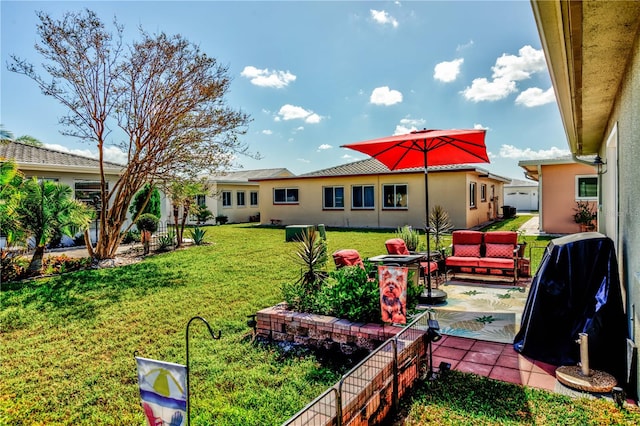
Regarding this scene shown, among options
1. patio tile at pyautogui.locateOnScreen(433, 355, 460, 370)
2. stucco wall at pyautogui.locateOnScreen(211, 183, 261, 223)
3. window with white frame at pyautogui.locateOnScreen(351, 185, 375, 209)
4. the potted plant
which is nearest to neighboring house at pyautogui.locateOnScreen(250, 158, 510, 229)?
window with white frame at pyautogui.locateOnScreen(351, 185, 375, 209)

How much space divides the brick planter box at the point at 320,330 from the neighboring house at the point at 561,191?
528 inches

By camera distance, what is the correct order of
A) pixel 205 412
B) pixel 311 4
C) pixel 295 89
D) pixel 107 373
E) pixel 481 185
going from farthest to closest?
pixel 481 185
pixel 295 89
pixel 311 4
pixel 107 373
pixel 205 412

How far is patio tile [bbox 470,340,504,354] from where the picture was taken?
424 centimetres

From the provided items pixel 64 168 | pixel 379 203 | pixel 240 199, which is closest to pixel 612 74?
pixel 64 168

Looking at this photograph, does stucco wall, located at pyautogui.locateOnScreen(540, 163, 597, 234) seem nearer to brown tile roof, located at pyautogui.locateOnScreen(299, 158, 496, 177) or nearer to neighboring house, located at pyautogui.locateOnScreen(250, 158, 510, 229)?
neighboring house, located at pyautogui.locateOnScreen(250, 158, 510, 229)

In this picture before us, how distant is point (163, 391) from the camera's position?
2053 mm

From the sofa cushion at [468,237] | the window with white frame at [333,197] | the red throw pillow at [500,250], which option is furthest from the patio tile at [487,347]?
the window with white frame at [333,197]

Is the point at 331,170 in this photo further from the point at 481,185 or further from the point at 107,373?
the point at 107,373

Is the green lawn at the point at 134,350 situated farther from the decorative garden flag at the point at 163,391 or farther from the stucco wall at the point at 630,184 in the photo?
the stucco wall at the point at 630,184

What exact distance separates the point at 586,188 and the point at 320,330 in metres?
14.6

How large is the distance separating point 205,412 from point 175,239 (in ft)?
40.3

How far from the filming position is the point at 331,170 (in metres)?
22.0

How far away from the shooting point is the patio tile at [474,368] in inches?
146

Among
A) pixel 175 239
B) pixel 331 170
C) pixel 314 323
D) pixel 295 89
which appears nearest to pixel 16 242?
pixel 175 239
